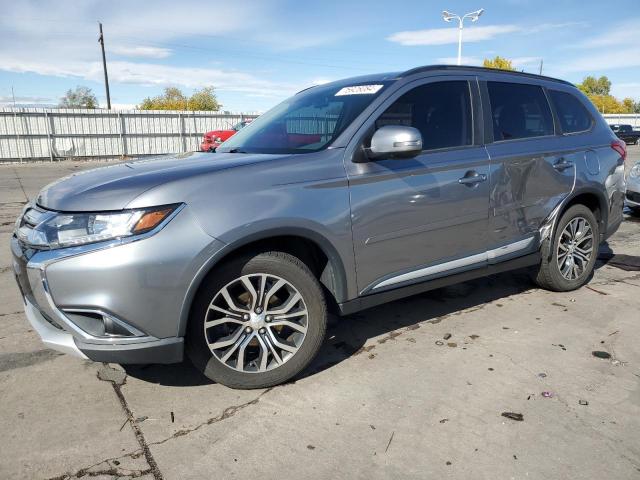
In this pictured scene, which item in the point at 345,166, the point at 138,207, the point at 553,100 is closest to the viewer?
the point at 138,207

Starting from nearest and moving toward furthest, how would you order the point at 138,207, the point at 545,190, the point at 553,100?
1. the point at 138,207
2. the point at 545,190
3. the point at 553,100

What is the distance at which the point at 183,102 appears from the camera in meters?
75.6

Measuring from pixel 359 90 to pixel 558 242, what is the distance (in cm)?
218

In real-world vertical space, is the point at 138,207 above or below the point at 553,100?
below

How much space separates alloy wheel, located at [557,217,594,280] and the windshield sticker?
7.01ft

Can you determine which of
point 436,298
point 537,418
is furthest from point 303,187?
point 436,298

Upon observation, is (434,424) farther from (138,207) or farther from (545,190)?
(545,190)

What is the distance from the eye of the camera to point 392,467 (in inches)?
87.8

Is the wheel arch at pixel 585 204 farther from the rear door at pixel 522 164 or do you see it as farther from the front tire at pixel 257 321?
the front tire at pixel 257 321

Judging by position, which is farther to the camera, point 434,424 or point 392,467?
point 434,424

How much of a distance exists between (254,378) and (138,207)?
114 centimetres

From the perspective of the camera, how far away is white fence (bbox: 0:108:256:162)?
72.9 feet

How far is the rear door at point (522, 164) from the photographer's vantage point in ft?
12.1

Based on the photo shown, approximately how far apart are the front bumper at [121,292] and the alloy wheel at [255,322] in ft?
0.79
